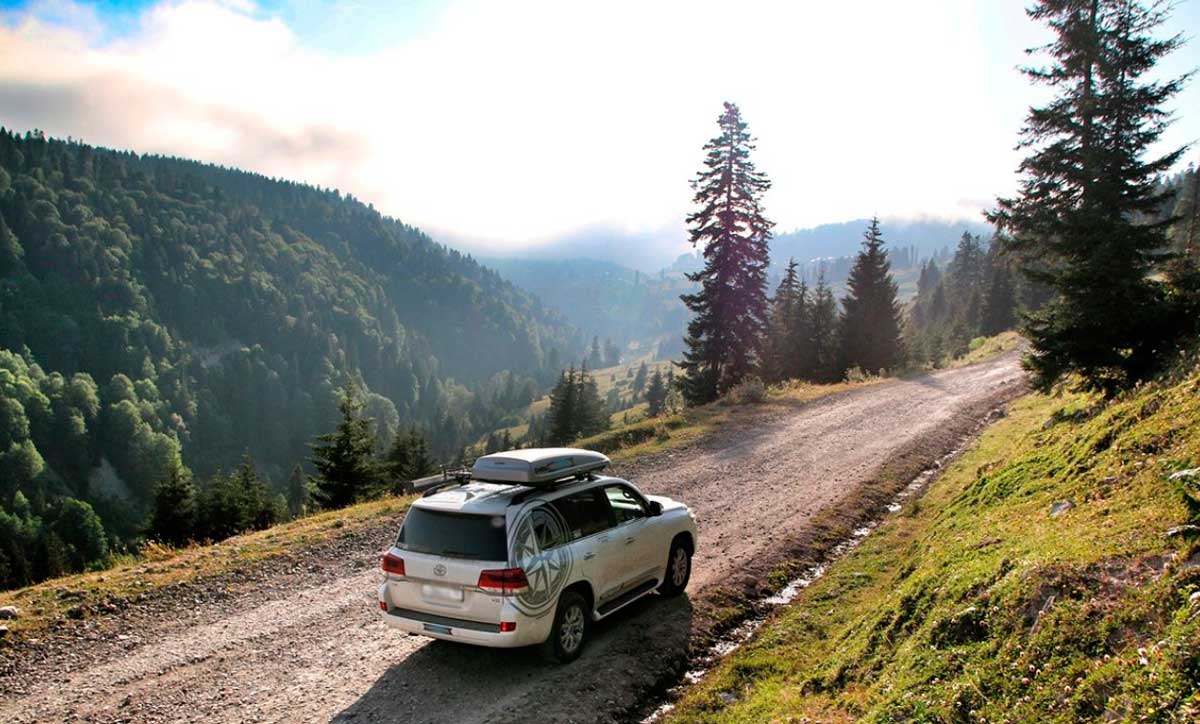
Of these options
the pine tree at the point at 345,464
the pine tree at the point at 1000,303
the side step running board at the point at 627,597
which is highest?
the pine tree at the point at 1000,303

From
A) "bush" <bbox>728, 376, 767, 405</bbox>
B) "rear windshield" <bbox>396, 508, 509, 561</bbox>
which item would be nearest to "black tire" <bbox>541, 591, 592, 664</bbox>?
"rear windshield" <bbox>396, 508, 509, 561</bbox>

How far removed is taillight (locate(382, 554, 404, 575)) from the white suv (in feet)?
0.05

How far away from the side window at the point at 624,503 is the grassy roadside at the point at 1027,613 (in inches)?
86.2

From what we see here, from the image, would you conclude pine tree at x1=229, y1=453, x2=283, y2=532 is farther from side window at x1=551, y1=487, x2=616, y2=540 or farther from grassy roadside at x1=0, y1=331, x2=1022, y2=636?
side window at x1=551, y1=487, x2=616, y2=540

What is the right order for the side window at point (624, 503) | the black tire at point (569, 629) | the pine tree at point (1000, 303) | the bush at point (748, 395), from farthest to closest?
the pine tree at point (1000, 303) < the bush at point (748, 395) < the side window at point (624, 503) < the black tire at point (569, 629)

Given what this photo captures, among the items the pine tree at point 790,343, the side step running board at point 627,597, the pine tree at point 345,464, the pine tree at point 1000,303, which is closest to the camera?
the side step running board at point 627,597

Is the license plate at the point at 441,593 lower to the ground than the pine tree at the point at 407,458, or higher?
higher

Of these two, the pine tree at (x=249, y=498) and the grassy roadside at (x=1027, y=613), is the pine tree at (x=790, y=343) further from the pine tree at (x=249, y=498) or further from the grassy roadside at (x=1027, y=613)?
the grassy roadside at (x=1027, y=613)

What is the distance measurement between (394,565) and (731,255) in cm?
2817

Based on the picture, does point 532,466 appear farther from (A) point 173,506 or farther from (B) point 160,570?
(A) point 173,506

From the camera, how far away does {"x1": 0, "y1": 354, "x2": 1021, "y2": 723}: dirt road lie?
6832 millimetres

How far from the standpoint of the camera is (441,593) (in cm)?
736

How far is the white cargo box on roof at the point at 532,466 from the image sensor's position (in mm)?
8018

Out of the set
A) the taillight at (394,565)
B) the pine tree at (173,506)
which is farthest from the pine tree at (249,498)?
the taillight at (394,565)
